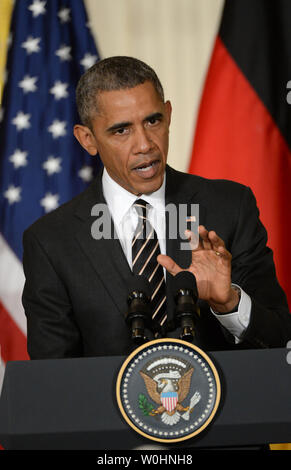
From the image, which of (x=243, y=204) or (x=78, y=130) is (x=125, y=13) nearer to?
(x=78, y=130)

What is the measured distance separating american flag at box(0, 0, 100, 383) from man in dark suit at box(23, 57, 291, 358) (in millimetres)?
949

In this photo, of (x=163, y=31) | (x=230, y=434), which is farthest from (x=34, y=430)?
(x=163, y=31)

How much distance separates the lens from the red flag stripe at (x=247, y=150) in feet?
10.7

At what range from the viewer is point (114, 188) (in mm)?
2289

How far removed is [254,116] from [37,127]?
1078mm

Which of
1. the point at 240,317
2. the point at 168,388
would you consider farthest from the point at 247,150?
Result: the point at 168,388

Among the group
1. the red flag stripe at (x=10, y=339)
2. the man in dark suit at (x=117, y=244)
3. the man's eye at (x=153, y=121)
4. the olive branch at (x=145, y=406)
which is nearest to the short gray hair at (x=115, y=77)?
the man in dark suit at (x=117, y=244)

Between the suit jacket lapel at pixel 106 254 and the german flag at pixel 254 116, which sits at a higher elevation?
the german flag at pixel 254 116

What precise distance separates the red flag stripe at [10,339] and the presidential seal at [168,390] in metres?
1.93

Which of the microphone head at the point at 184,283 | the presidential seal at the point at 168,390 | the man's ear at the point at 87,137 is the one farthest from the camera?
the man's ear at the point at 87,137

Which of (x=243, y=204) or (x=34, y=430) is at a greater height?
(x=243, y=204)

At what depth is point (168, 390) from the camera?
1306 mm

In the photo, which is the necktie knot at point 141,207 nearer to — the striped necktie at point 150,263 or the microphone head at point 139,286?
the striped necktie at point 150,263

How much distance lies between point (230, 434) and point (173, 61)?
237 cm
